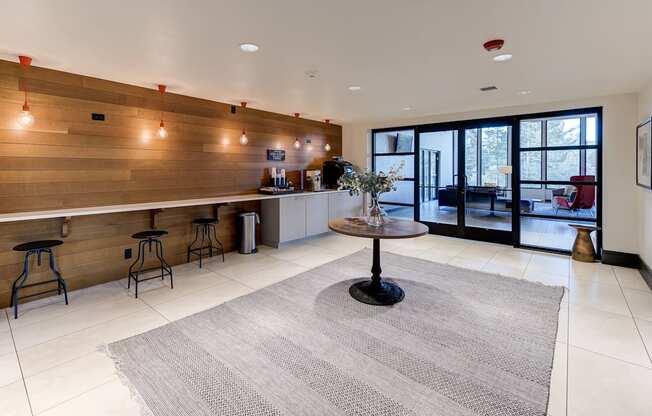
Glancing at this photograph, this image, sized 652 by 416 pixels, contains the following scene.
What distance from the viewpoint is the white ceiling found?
218 cm

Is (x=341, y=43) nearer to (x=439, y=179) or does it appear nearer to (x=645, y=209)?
(x=645, y=209)

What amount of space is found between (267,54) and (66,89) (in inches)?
95.3

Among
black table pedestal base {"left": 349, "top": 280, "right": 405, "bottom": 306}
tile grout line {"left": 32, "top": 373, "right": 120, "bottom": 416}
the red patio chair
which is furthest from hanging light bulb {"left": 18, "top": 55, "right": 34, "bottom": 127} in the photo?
the red patio chair

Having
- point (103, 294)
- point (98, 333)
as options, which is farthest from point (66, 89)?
point (98, 333)

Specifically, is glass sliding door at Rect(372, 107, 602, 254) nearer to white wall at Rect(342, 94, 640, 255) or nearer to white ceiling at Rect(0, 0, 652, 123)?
A: white wall at Rect(342, 94, 640, 255)

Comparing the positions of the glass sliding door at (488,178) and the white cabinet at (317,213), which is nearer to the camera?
the glass sliding door at (488,178)

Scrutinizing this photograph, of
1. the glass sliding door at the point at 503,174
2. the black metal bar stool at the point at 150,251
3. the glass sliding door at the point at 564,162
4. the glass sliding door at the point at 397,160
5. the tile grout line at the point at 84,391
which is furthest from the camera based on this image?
the glass sliding door at the point at 397,160

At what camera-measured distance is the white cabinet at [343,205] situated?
261 inches

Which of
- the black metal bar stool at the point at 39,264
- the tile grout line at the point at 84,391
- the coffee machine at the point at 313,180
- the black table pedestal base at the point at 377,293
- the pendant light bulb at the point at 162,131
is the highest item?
the pendant light bulb at the point at 162,131

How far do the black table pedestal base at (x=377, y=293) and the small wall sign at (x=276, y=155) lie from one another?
10.4 feet

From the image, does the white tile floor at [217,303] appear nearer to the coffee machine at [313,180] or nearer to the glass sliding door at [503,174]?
the glass sliding door at [503,174]

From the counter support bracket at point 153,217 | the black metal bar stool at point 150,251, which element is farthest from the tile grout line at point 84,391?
the counter support bracket at point 153,217

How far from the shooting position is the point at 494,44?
2725 millimetres

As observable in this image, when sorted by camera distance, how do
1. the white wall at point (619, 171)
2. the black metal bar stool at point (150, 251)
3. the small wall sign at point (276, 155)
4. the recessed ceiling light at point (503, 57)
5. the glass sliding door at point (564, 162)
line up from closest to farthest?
the recessed ceiling light at point (503, 57), the black metal bar stool at point (150, 251), the white wall at point (619, 171), the glass sliding door at point (564, 162), the small wall sign at point (276, 155)
